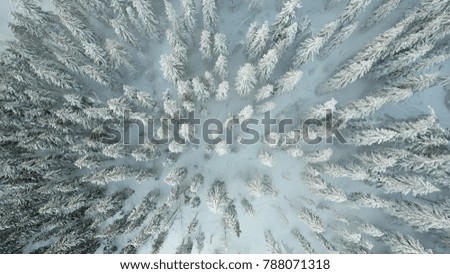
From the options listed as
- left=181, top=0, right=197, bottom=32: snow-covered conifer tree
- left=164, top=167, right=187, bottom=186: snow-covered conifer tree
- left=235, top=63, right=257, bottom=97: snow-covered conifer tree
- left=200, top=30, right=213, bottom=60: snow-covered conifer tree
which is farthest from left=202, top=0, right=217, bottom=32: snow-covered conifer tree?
left=164, top=167, right=187, bottom=186: snow-covered conifer tree

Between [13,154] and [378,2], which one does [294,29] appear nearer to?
[378,2]

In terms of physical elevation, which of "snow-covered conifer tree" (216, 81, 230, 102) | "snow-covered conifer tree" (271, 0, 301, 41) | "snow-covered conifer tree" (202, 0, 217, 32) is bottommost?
"snow-covered conifer tree" (216, 81, 230, 102)

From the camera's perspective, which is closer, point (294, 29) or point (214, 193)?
point (294, 29)

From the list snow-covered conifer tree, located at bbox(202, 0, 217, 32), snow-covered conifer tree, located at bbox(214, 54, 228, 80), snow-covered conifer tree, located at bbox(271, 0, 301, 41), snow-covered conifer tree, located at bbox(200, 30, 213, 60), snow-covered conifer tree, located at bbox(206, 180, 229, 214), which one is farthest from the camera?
snow-covered conifer tree, located at bbox(214, 54, 228, 80)

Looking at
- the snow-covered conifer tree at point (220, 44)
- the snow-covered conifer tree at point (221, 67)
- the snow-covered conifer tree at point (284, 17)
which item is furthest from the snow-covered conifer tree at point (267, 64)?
the snow-covered conifer tree at point (220, 44)

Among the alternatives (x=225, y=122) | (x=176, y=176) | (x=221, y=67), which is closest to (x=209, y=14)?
(x=221, y=67)

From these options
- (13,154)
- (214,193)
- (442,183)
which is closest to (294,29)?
(214,193)

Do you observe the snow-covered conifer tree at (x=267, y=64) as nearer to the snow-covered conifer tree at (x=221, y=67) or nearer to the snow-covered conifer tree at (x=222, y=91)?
the snow-covered conifer tree at (x=221, y=67)

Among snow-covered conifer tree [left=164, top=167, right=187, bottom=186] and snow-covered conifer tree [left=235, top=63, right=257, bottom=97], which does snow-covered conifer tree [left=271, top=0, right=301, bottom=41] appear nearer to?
snow-covered conifer tree [left=235, top=63, right=257, bottom=97]
